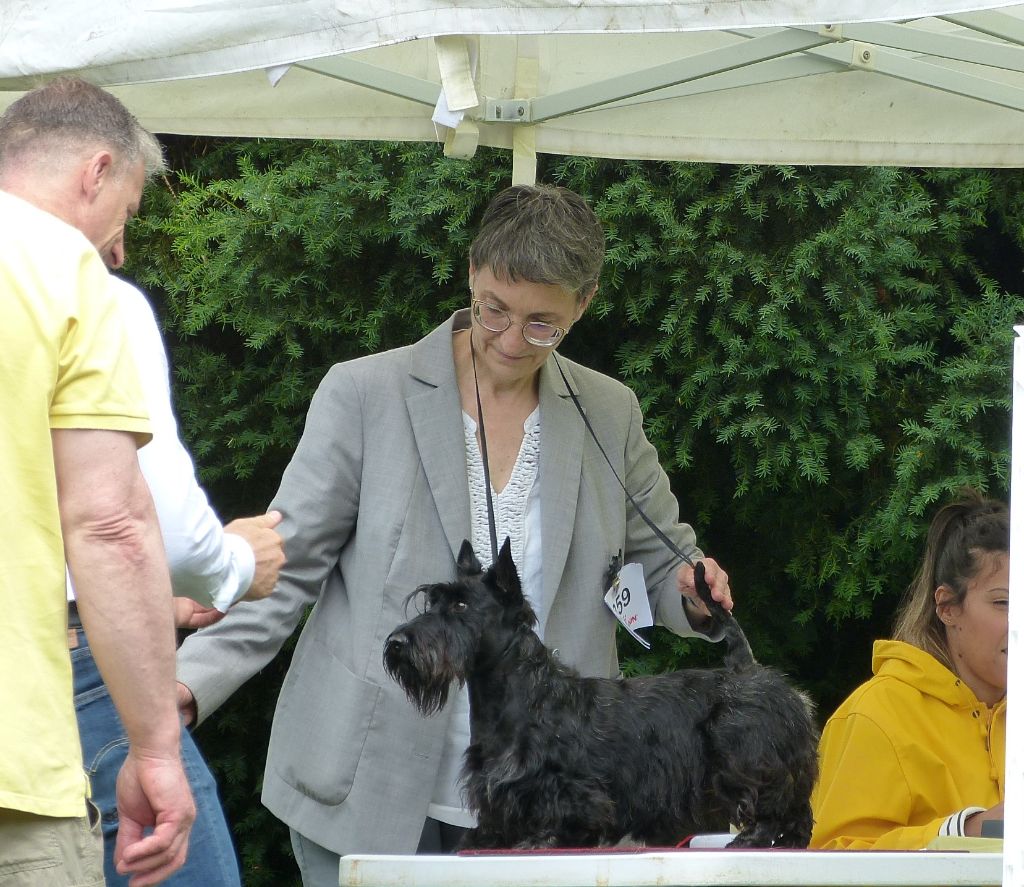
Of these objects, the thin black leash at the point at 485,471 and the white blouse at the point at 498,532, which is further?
the white blouse at the point at 498,532

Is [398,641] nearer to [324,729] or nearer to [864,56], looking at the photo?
[324,729]

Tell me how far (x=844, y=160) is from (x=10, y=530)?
2.73 meters

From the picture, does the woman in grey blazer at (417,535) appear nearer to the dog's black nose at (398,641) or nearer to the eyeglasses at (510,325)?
the eyeglasses at (510,325)

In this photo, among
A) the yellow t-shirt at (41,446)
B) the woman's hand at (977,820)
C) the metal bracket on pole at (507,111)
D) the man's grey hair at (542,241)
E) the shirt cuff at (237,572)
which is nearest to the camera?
the yellow t-shirt at (41,446)

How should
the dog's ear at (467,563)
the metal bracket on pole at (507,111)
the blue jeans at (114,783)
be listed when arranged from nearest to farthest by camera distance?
the blue jeans at (114,783), the dog's ear at (467,563), the metal bracket on pole at (507,111)

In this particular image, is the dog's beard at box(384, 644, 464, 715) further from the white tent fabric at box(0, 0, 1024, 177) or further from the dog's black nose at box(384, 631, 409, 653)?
the white tent fabric at box(0, 0, 1024, 177)

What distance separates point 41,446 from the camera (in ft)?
5.08

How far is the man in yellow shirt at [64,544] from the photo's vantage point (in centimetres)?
153

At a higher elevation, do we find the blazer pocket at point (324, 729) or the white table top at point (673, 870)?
the white table top at point (673, 870)

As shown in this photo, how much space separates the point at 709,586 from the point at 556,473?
1.47ft

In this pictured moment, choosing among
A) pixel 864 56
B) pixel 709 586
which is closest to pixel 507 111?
pixel 864 56

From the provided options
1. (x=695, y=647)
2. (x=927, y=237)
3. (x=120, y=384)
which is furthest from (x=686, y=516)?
(x=120, y=384)

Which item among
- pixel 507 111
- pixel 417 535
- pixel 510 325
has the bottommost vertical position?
pixel 417 535

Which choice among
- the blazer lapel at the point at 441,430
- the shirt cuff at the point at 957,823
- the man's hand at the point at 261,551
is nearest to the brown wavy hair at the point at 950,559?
the shirt cuff at the point at 957,823
